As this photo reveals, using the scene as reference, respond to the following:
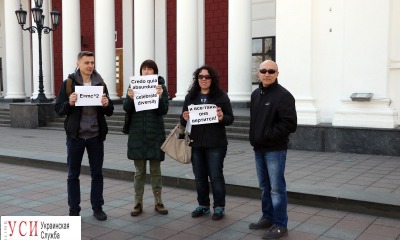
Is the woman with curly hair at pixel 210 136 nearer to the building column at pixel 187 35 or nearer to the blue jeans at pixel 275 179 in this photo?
the blue jeans at pixel 275 179

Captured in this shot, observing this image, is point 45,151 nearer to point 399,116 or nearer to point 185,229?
point 185,229

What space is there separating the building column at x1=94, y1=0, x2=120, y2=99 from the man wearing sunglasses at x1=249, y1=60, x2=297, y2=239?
14.1 meters

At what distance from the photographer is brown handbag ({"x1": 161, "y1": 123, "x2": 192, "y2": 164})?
208 inches

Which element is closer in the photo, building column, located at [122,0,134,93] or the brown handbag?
the brown handbag

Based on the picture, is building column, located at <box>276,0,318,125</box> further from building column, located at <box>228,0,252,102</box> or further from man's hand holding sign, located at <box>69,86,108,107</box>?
man's hand holding sign, located at <box>69,86,108,107</box>

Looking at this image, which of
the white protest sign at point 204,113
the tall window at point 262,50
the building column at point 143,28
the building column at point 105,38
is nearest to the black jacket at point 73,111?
the white protest sign at point 204,113

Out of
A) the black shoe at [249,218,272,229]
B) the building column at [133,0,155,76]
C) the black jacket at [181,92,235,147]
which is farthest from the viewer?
the building column at [133,0,155,76]

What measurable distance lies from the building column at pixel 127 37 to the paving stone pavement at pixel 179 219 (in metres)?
14.6

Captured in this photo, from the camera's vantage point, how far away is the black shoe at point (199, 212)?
5336 mm

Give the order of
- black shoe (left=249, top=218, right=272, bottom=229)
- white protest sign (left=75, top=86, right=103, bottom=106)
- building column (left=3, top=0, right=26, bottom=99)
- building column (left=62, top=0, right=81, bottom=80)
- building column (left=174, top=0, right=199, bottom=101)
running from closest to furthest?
1. black shoe (left=249, top=218, right=272, bottom=229)
2. white protest sign (left=75, top=86, right=103, bottom=106)
3. building column (left=174, top=0, right=199, bottom=101)
4. building column (left=62, top=0, right=81, bottom=80)
5. building column (left=3, top=0, right=26, bottom=99)

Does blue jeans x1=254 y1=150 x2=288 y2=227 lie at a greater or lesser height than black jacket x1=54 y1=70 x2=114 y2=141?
lesser

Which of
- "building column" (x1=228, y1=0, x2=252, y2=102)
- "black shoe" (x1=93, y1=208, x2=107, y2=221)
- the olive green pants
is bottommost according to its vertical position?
"black shoe" (x1=93, y1=208, x2=107, y2=221)

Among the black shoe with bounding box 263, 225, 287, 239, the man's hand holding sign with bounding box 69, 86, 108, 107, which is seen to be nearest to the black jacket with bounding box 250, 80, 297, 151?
the black shoe with bounding box 263, 225, 287, 239

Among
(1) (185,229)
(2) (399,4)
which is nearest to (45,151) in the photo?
(1) (185,229)
